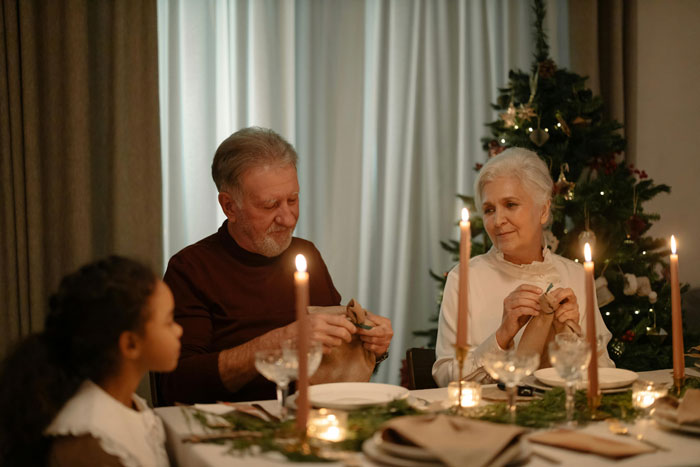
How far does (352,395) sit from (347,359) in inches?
16.4

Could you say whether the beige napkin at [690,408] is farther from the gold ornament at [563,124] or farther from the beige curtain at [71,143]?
the beige curtain at [71,143]

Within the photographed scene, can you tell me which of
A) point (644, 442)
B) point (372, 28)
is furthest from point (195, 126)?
point (644, 442)

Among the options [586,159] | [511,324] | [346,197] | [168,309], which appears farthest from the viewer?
[346,197]

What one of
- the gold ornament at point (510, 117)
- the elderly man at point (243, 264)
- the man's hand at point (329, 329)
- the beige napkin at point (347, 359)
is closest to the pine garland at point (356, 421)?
the man's hand at point (329, 329)

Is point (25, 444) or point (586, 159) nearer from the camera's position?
point (25, 444)

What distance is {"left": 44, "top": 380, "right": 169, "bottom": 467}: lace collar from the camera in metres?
1.47

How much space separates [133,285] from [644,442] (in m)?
1.10

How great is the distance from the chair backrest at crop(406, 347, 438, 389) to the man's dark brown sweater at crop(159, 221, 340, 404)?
16.8 inches

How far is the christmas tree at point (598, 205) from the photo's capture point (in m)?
3.73

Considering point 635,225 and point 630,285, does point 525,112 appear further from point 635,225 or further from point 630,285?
point 630,285

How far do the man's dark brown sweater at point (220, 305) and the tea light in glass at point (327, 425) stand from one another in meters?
0.69

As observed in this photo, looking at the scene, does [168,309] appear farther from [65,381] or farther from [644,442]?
[644,442]

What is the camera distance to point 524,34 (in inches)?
197

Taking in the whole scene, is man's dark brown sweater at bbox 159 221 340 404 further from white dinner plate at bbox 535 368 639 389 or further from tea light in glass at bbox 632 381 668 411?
tea light in glass at bbox 632 381 668 411
